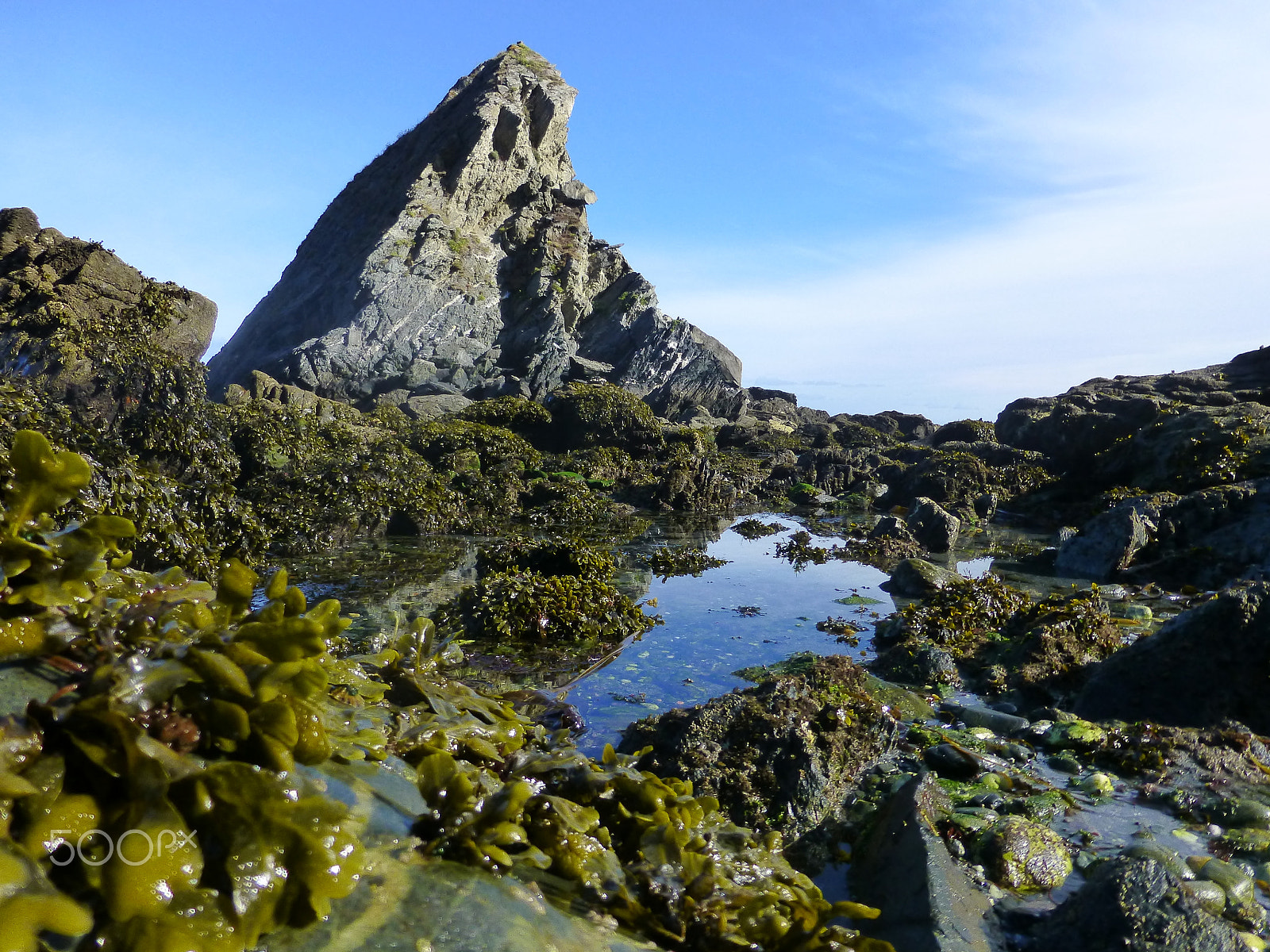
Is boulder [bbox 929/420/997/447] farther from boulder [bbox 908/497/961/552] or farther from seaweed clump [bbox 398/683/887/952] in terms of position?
seaweed clump [bbox 398/683/887/952]

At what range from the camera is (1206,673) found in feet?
19.4

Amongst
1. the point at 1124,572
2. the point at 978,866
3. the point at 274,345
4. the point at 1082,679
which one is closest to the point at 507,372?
the point at 274,345

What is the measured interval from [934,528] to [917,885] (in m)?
13.2

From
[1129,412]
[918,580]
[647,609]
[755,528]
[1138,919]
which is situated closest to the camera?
[1138,919]

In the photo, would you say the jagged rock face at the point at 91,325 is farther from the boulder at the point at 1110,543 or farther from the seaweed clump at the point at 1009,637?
the boulder at the point at 1110,543

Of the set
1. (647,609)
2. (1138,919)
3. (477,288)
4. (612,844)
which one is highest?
(477,288)

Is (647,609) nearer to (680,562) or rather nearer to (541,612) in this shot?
→ (541,612)

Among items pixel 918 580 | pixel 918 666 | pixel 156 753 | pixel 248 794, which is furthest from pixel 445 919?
pixel 918 580

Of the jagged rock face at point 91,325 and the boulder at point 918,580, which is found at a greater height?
the jagged rock face at point 91,325

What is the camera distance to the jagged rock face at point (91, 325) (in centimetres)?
1092

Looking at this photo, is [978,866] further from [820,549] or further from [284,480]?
[284,480]

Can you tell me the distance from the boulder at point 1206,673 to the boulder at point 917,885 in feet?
9.98

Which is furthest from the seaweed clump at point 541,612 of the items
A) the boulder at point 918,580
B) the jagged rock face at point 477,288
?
the jagged rock face at point 477,288

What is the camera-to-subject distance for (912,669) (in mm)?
7258
